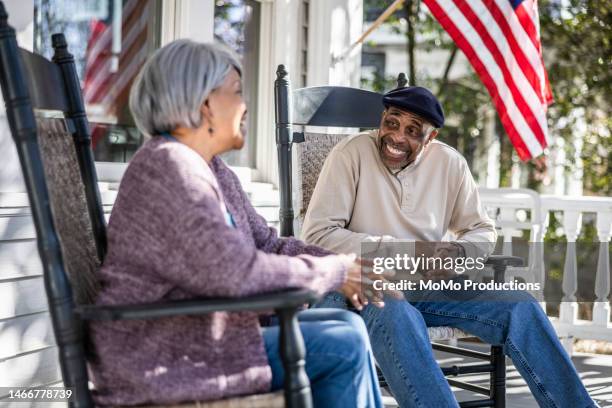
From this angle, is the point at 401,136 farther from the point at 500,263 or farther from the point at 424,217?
the point at 500,263

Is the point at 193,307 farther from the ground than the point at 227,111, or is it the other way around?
the point at 227,111

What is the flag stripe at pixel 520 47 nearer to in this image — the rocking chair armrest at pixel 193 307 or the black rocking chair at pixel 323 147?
the black rocking chair at pixel 323 147

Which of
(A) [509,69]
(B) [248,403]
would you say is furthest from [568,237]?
(B) [248,403]

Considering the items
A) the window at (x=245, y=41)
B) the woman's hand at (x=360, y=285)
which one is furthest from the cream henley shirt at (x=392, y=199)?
the window at (x=245, y=41)

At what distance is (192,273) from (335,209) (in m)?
1.14

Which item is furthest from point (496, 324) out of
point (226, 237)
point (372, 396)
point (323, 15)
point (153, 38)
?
point (323, 15)

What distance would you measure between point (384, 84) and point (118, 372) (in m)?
7.64

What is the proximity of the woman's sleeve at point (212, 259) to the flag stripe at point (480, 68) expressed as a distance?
245 cm

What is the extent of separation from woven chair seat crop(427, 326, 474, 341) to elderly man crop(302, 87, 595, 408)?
0.10 ft

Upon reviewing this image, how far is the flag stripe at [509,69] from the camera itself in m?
3.92

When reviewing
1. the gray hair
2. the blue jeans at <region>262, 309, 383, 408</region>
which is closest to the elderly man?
the blue jeans at <region>262, 309, 383, 408</region>

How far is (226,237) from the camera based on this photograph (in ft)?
5.73

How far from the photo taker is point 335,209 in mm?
2834

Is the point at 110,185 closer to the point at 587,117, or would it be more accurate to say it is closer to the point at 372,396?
the point at 372,396
